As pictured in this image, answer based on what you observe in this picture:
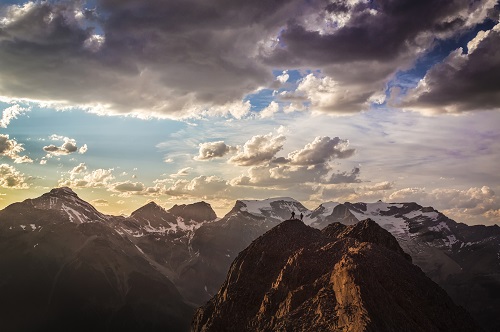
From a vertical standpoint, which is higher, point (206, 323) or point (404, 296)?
point (404, 296)

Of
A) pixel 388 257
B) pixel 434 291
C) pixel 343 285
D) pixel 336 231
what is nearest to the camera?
pixel 343 285

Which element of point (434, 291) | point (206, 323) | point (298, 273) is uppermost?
point (298, 273)

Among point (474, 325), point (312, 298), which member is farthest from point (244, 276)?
point (474, 325)

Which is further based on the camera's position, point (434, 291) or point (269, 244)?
point (269, 244)

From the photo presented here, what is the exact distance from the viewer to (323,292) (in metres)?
81.6

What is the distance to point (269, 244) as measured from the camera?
126 meters

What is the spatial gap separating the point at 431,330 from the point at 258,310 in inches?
1634

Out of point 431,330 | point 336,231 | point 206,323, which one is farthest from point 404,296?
point 336,231

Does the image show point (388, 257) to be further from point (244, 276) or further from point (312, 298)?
point (244, 276)

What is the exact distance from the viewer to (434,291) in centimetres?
9425

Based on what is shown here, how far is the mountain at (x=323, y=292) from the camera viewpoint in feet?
242

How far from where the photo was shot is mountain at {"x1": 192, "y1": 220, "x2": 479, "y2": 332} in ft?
242

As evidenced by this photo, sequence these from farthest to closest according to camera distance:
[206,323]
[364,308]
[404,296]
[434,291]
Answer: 1. [206,323]
2. [434,291]
3. [404,296]
4. [364,308]

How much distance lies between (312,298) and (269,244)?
43744 millimetres
